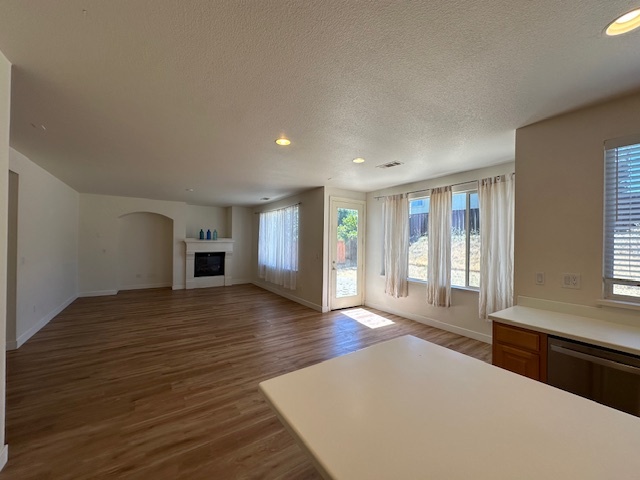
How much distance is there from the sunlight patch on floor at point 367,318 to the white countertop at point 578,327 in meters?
2.48

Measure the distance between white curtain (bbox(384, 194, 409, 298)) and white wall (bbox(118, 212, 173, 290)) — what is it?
20.9 ft

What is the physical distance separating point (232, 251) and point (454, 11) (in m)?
7.89

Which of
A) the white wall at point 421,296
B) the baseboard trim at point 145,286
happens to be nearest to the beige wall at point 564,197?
the white wall at point 421,296

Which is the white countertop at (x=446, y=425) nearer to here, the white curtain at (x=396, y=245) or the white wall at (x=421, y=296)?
the white wall at (x=421, y=296)

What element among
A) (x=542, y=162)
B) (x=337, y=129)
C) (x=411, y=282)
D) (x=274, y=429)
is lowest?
(x=274, y=429)

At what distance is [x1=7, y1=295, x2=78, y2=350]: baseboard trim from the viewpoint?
130 inches

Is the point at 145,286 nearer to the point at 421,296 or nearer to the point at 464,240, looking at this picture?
the point at 421,296

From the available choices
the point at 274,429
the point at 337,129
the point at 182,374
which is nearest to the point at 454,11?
the point at 337,129

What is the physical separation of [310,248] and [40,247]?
442cm

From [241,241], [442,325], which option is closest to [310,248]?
[442,325]

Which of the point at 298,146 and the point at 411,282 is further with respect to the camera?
the point at 411,282

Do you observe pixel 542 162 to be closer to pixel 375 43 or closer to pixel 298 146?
pixel 375 43

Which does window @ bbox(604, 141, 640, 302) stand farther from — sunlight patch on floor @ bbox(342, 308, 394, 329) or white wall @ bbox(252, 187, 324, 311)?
white wall @ bbox(252, 187, 324, 311)

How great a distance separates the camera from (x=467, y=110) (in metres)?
2.09
